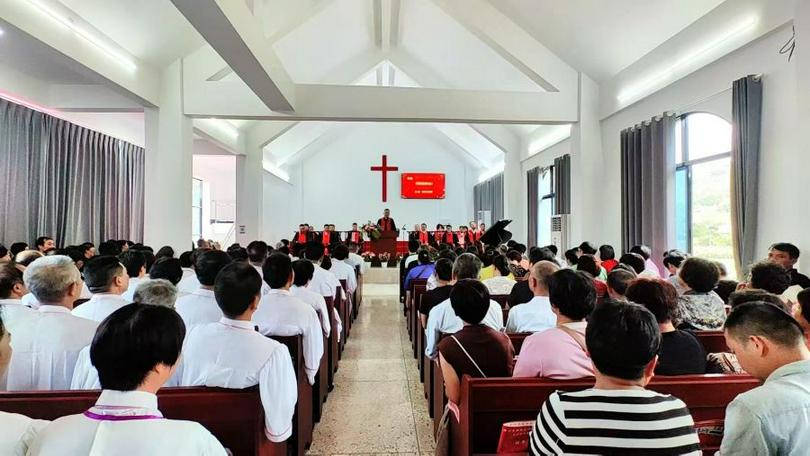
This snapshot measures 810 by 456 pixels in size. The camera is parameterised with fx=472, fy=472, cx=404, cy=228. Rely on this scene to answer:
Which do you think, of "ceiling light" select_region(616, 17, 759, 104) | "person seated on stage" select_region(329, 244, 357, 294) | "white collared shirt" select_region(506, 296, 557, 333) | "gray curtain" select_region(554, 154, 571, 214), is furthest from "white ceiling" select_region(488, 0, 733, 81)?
"person seated on stage" select_region(329, 244, 357, 294)

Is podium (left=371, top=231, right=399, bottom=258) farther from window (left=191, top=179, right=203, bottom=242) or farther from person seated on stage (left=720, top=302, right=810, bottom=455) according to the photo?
person seated on stage (left=720, top=302, right=810, bottom=455)

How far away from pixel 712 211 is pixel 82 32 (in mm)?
7133

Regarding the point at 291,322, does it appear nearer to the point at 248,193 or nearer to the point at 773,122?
the point at 773,122

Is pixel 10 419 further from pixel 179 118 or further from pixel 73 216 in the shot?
pixel 73 216

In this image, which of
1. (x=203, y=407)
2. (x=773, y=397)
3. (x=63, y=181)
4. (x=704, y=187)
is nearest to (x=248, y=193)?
(x=63, y=181)

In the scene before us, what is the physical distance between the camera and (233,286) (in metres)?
1.81

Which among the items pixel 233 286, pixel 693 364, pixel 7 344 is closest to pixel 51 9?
pixel 233 286

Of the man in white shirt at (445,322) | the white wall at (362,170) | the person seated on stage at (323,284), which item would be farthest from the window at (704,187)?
the white wall at (362,170)

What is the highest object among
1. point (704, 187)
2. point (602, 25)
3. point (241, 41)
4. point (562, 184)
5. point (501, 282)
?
point (602, 25)

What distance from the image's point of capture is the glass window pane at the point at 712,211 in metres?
5.13

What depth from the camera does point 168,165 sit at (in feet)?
22.4

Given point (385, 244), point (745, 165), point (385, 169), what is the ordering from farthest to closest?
1. point (385, 169)
2. point (385, 244)
3. point (745, 165)

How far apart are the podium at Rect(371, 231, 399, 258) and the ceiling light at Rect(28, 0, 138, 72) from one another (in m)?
6.71

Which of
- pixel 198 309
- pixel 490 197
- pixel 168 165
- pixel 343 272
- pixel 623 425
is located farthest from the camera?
pixel 490 197
